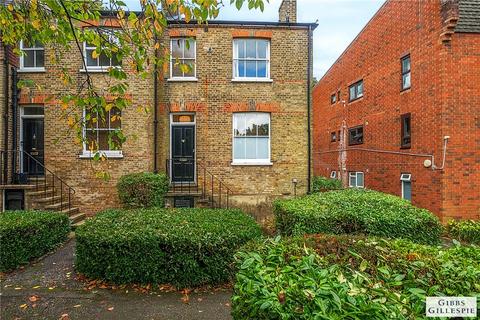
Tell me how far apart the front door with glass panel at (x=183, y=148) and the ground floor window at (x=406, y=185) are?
8.78 metres

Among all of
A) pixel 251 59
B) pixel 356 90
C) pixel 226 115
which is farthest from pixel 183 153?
pixel 356 90

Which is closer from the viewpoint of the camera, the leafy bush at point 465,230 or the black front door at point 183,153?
the leafy bush at point 465,230

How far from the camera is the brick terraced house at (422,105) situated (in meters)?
9.99

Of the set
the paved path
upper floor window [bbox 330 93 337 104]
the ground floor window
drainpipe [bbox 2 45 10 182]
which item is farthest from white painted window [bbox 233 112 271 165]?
upper floor window [bbox 330 93 337 104]

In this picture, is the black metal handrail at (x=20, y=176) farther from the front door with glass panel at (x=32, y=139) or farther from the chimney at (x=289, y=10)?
the chimney at (x=289, y=10)

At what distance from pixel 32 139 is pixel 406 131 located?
15322 mm

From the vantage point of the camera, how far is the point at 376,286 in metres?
2.42

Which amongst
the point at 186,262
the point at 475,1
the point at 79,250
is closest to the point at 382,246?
the point at 186,262

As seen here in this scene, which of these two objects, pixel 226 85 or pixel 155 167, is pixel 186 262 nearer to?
pixel 155 167

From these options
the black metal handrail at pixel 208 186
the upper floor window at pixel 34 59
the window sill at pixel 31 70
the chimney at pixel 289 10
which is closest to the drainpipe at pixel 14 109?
the window sill at pixel 31 70

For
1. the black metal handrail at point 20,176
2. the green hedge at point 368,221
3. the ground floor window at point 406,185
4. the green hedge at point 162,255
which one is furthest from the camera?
the ground floor window at point 406,185

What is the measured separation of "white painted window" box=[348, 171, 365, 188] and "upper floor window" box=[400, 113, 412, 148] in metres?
3.96

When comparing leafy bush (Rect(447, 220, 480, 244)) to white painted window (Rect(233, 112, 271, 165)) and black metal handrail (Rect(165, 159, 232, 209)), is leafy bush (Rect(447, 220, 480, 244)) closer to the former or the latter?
white painted window (Rect(233, 112, 271, 165))

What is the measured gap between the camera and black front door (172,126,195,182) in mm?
11781
